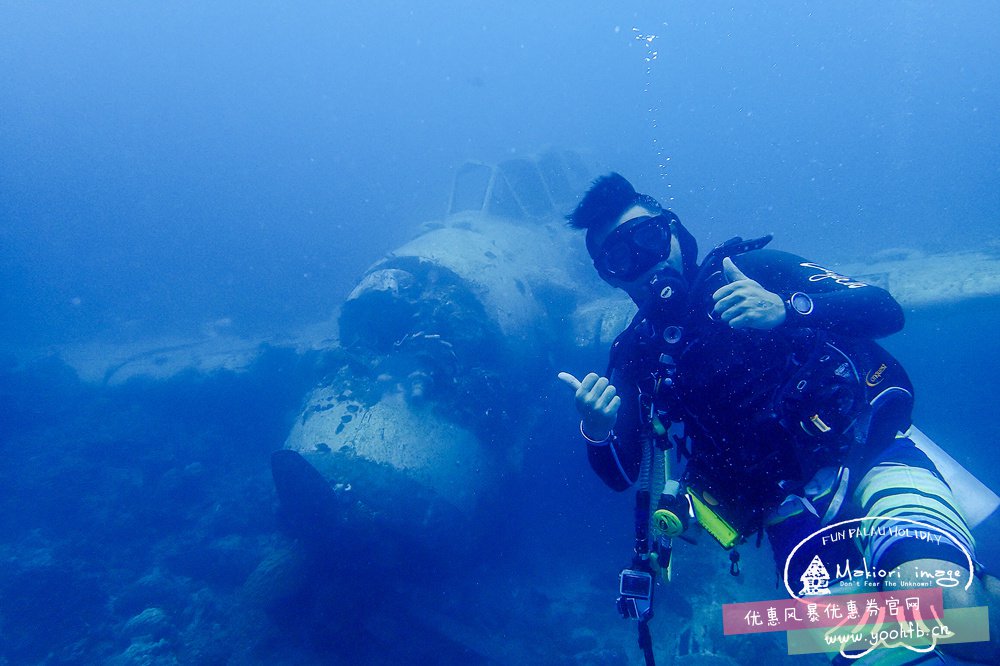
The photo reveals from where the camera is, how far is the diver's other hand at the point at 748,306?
2.45 m

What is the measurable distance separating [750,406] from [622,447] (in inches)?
33.4

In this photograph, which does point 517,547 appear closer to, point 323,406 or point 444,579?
point 444,579

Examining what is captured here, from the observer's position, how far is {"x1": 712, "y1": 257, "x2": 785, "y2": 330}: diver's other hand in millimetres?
2447

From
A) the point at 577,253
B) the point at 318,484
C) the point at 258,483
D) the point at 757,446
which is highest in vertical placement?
the point at 577,253

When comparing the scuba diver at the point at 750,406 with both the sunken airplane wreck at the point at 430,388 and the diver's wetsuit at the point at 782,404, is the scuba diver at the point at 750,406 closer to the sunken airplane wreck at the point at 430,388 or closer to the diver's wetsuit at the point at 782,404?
the diver's wetsuit at the point at 782,404

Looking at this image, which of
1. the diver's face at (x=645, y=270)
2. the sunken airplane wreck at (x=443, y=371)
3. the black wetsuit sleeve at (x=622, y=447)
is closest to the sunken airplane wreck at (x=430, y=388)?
the sunken airplane wreck at (x=443, y=371)

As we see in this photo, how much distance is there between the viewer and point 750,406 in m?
2.60

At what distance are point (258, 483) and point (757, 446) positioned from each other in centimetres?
1041

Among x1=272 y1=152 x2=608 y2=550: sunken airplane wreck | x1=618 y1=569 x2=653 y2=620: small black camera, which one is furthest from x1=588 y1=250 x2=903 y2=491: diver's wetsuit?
x1=272 y1=152 x2=608 y2=550: sunken airplane wreck

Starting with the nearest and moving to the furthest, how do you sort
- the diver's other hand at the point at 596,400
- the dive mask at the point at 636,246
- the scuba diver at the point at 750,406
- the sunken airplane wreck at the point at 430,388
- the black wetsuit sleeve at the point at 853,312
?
the scuba diver at the point at 750,406 → the black wetsuit sleeve at the point at 853,312 → the diver's other hand at the point at 596,400 → the dive mask at the point at 636,246 → the sunken airplane wreck at the point at 430,388

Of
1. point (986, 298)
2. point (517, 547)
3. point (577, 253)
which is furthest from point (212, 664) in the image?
point (986, 298)

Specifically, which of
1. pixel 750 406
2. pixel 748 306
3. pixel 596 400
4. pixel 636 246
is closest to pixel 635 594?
pixel 596 400

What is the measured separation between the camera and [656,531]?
2789 millimetres

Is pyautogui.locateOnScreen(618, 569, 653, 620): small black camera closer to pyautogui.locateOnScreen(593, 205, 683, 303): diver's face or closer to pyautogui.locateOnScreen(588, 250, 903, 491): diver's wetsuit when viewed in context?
pyautogui.locateOnScreen(588, 250, 903, 491): diver's wetsuit
